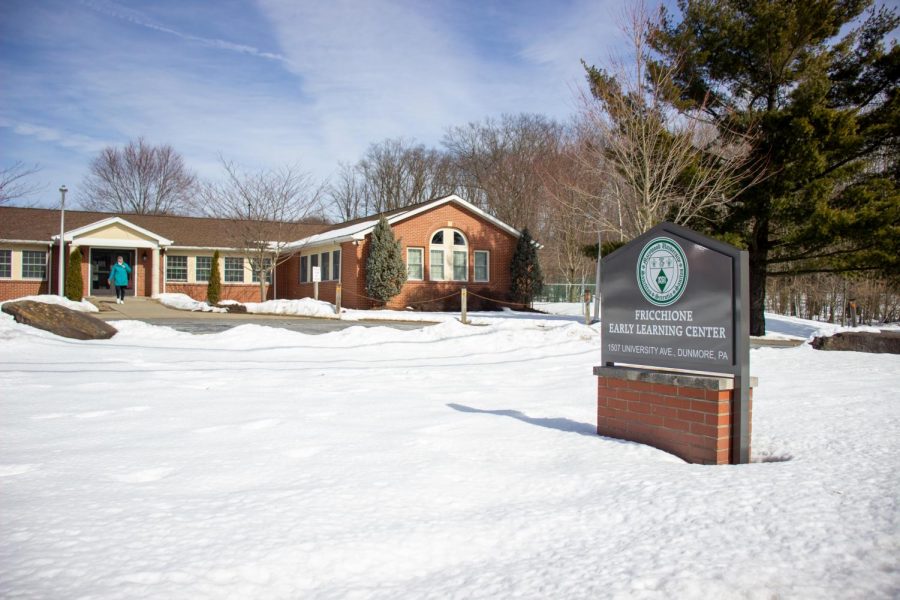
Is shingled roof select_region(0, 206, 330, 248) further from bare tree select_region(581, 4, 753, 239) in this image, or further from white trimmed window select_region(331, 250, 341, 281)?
bare tree select_region(581, 4, 753, 239)

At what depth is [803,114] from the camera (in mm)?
17234

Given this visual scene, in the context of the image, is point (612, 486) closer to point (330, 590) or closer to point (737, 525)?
point (737, 525)

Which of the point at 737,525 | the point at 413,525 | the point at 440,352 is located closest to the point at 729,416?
the point at 737,525

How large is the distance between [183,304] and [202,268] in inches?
255

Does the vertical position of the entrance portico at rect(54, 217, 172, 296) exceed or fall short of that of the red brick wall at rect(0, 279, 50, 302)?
it exceeds it

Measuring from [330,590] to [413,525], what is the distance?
0.74m

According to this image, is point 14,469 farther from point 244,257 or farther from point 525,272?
point 244,257

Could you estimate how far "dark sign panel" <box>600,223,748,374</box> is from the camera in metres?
4.66

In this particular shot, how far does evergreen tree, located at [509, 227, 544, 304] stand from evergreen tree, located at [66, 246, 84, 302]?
17.4m

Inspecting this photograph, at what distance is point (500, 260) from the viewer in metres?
27.9

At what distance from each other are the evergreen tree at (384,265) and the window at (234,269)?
A: 901 cm

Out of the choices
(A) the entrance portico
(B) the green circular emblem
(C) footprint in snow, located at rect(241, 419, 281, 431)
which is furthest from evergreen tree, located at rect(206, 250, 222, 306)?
(B) the green circular emblem

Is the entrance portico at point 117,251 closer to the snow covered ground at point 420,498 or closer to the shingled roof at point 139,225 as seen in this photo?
the shingled roof at point 139,225

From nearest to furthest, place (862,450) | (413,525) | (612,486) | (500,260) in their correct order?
(413,525) → (612,486) → (862,450) → (500,260)
